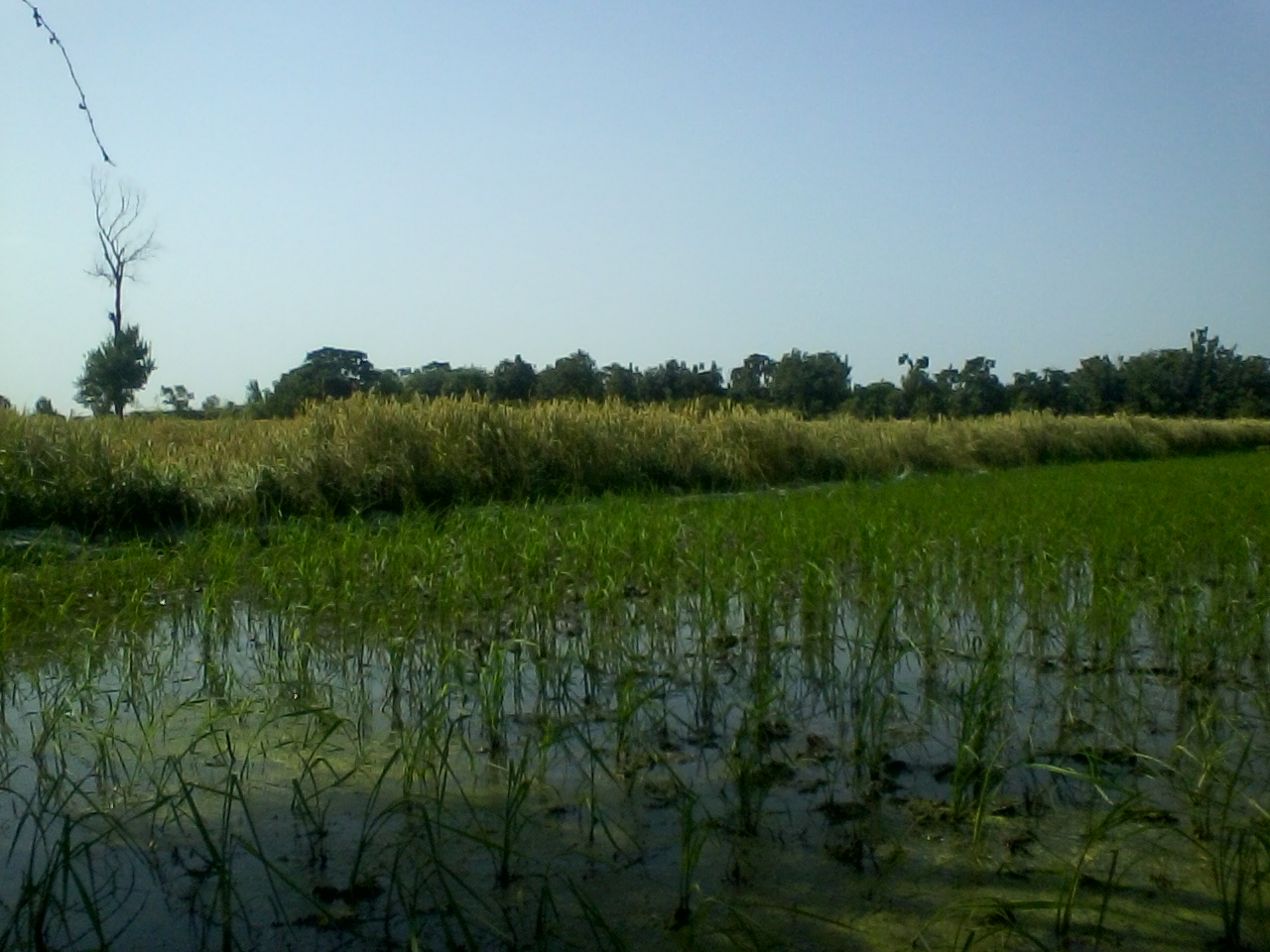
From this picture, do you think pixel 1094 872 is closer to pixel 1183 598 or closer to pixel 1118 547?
pixel 1183 598

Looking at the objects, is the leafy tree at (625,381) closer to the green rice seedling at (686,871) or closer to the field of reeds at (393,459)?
the field of reeds at (393,459)

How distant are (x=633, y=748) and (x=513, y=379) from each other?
1982 centimetres

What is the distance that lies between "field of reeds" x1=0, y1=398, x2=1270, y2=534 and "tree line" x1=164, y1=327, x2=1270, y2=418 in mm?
1361

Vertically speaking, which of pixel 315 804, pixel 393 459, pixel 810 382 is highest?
pixel 810 382

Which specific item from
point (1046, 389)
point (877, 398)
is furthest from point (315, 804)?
point (1046, 389)

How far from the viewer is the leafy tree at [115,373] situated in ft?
73.3

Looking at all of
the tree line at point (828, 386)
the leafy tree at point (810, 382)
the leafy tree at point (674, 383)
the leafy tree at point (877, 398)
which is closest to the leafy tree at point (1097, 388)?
the tree line at point (828, 386)

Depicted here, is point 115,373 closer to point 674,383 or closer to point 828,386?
point 674,383

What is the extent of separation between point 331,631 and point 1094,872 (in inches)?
131

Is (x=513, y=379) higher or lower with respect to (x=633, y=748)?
higher

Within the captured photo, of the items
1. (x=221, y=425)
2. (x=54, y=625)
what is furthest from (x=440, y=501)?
(x=54, y=625)

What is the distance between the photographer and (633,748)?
3.24m

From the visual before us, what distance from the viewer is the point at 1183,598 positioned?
445cm

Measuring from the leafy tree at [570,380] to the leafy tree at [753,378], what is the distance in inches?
345
